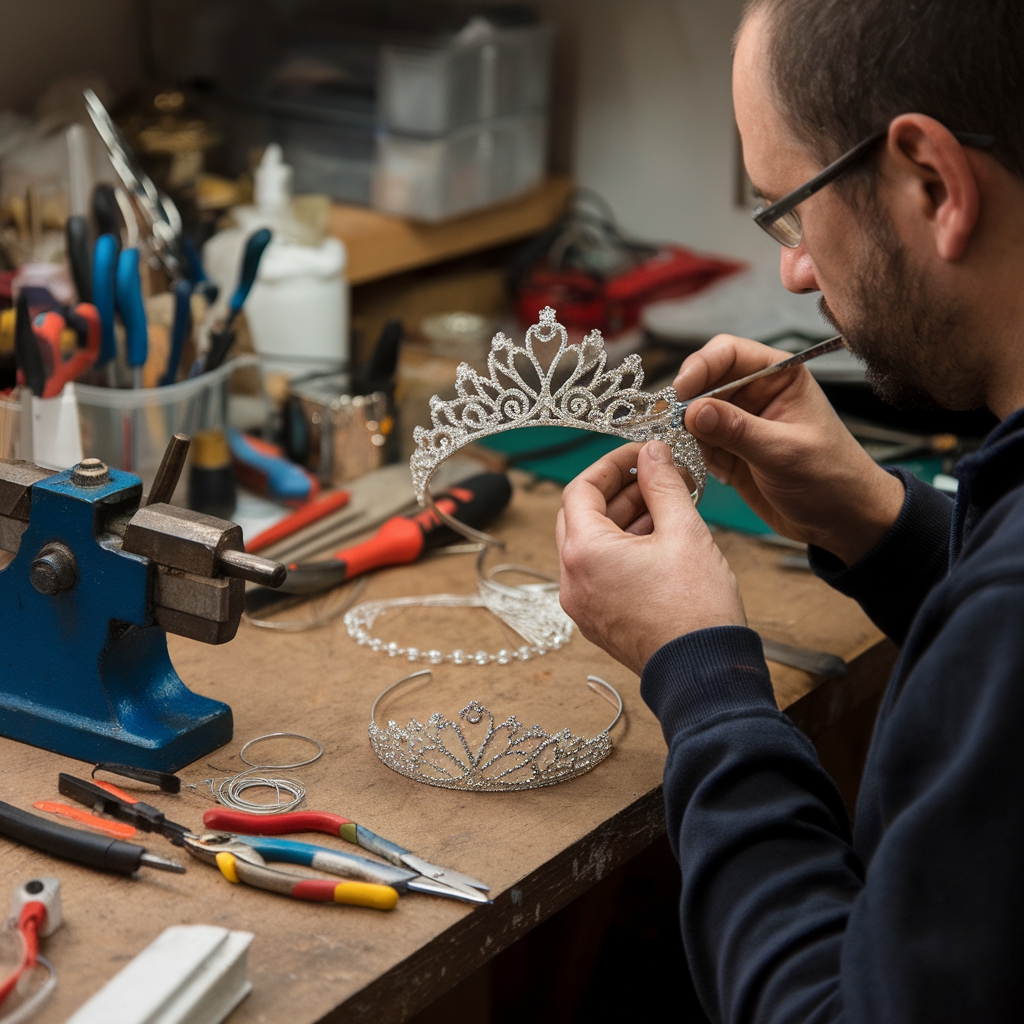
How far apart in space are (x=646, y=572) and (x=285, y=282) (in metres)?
0.87

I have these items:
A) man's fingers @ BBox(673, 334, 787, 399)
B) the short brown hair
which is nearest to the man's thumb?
man's fingers @ BBox(673, 334, 787, 399)

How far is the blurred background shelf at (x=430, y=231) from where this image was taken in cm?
177

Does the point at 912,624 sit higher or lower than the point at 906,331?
lower

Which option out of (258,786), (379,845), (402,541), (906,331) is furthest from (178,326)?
(906,331)

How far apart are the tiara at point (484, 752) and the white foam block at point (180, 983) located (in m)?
0.26

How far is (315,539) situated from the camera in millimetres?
1321

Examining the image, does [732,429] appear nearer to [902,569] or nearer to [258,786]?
[902,569]

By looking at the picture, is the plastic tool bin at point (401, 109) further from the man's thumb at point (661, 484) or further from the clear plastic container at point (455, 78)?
the man's thumb at point (661, 484)

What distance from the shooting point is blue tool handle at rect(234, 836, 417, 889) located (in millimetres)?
787

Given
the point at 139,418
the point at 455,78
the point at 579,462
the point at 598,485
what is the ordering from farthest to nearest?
the point at 455,78 < the point at 579,462 < the point at 139,418 < the point at 598,485

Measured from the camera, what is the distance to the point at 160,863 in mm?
793

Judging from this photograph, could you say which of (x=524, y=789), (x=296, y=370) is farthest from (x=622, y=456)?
(x=296, y=370)

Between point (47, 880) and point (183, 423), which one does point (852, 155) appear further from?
point (183, 423)

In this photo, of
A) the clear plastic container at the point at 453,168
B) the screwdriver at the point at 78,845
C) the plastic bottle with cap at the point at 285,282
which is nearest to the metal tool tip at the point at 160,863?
the screwdriver at the point at 78,845
